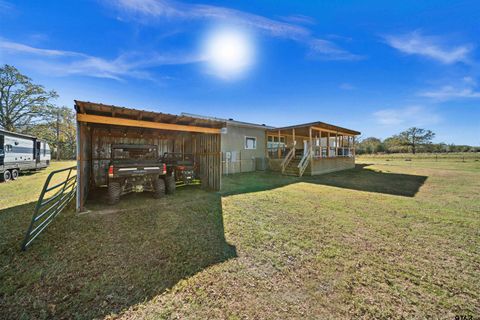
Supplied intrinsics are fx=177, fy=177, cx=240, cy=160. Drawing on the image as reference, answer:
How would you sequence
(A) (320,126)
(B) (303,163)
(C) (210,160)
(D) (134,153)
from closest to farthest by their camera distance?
(D) (134,153), (C) (210,160), (B) (303,163), (A) (320,126)

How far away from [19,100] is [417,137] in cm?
8303

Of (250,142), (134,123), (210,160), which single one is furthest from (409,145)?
(134,123)

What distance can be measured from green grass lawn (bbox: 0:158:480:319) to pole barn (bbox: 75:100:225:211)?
7.68 feet

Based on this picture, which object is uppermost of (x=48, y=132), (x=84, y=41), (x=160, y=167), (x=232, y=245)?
(x=84, y=41)

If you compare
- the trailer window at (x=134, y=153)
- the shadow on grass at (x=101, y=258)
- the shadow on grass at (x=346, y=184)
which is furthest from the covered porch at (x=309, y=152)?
the shadow on grass at (x=101, y=258)

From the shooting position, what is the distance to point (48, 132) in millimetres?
27281

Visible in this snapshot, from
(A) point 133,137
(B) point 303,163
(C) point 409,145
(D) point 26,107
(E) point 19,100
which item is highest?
(E) point 19,100

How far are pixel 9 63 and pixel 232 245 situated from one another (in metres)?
35.3

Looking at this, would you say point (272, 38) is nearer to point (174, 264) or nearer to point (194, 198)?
point (194, 198)

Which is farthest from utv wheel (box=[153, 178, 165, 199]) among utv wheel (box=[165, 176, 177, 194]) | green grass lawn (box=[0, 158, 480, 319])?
green grass lawn (box=[0, 158, 480, 319])

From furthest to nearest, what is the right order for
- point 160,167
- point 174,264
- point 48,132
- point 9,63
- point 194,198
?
point 48,132, point 9,63, point 194,198, point 160,167, point 174,264

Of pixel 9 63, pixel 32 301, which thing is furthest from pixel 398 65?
pixel 9 63

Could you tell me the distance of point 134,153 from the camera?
6812 mm

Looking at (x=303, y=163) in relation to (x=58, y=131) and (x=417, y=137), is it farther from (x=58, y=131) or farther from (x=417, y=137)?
(x=417, y=137)
